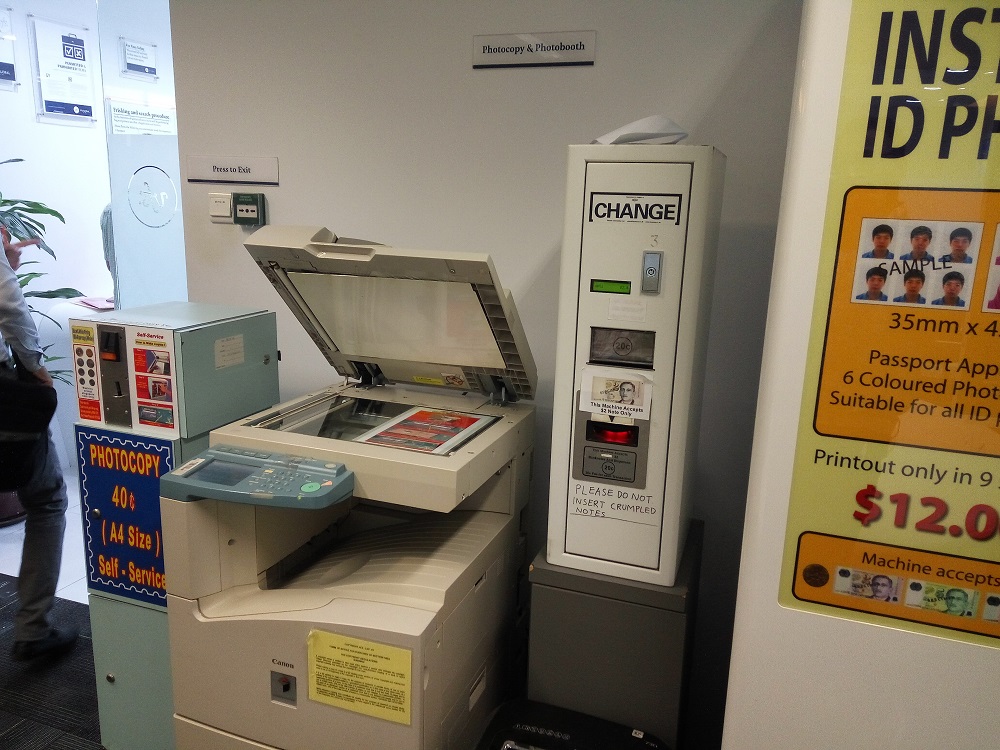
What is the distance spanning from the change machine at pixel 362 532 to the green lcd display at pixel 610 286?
0.70 feet

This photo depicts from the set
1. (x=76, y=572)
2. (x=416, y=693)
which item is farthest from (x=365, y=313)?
(x=76, y=572)

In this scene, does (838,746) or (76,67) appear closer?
(838,746)

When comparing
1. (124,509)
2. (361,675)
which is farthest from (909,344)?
(124,509)

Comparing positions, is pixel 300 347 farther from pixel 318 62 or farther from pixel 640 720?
pixel 640 720

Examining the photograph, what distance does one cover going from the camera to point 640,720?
60.1 inches

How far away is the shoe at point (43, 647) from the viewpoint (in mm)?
2480

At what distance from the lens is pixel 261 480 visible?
1.36 m

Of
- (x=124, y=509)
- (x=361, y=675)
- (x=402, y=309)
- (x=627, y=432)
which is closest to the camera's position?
(x=361, y=675)

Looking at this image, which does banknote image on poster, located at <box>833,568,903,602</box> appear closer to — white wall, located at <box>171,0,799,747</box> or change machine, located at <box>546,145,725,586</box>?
change machine, located at <box>546,145,725,586</box>

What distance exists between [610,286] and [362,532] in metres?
0.94

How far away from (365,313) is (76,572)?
232 centimetres

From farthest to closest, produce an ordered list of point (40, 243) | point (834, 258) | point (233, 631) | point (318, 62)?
point (40, 243) < point (318, 62) < point (233, 631) < point (834, 258)

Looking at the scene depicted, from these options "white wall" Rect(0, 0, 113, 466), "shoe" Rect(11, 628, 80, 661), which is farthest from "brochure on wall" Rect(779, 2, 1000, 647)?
"white wall" Rect(0, 0, 113, 466)

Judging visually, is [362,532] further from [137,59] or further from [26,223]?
[137,59]
